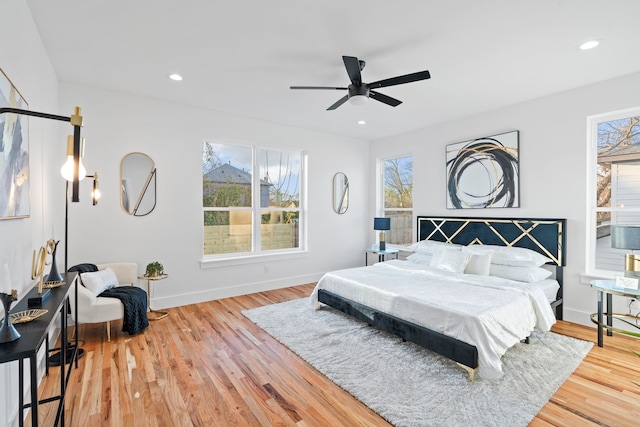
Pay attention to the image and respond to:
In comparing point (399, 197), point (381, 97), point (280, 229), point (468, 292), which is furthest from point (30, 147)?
point (399, 197)

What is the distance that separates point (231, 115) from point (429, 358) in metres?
4.22

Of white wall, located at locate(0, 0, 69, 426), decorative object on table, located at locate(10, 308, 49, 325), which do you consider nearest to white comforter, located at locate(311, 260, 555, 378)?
decorative object on table, located at locate(10, 308, 49, 325)

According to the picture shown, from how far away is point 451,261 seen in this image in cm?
406

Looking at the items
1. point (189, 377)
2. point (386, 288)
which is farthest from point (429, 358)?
point (189, 377)

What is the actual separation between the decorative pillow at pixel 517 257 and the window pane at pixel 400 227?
1821 mm

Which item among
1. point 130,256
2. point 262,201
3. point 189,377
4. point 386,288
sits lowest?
point 189,377

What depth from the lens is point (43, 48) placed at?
109 inches

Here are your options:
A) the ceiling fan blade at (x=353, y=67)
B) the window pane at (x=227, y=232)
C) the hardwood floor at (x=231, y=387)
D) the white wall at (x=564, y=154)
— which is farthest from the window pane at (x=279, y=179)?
the white wall at (x=564, y=154)

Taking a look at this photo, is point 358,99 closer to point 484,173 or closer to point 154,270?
point 484,173

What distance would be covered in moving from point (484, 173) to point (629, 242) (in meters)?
1.92

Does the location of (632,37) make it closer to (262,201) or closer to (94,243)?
(262,201)

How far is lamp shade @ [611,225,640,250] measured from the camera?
289 centimetres

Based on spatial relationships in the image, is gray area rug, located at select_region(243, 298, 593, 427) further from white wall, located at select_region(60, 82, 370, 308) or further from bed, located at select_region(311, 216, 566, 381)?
white wall, located at select_region(60, 82, 370, 308)

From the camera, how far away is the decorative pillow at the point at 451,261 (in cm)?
397
